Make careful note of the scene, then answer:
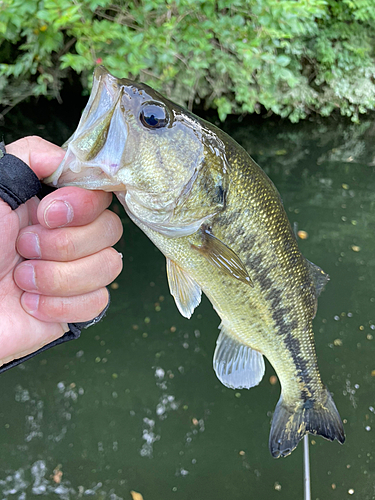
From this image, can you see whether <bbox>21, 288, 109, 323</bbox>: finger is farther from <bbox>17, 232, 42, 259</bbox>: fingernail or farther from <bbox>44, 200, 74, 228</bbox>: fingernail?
<bbox>44, 200, 74, 228</bbox>: fingernail

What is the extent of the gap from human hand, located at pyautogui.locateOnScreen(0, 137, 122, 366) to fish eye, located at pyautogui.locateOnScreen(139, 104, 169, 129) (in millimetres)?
280

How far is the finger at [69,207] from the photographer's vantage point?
1142 mm

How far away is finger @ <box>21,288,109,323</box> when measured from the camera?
4.30 feet

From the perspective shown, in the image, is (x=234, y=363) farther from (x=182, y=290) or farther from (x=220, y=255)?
(x=220, y=255)

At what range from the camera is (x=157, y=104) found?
1.19 m

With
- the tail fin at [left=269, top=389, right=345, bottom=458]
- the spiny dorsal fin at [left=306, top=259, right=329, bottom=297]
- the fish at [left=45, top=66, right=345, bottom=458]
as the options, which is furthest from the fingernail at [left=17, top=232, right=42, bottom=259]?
the tail fin at [left=269, top=389, right=345, bottom=458]

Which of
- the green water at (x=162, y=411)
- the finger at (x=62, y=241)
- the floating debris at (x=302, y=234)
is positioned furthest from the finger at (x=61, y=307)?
the floating debris at (x=302, y=234)

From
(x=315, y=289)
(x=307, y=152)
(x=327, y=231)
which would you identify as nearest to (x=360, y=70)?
(x=307, y=152)

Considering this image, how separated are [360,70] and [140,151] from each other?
7.05 meters

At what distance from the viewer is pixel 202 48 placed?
3.11 metres

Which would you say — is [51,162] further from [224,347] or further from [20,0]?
[20,0]

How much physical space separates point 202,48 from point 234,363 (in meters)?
2.67

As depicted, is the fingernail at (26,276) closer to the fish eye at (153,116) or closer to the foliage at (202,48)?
the fish eye at (153,116)

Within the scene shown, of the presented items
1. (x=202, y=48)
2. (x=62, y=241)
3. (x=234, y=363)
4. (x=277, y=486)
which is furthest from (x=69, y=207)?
(x=202, y=48)
